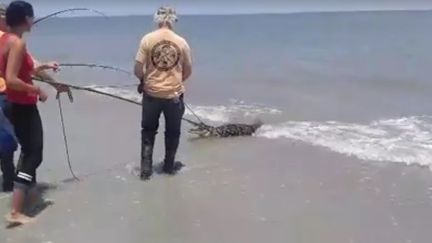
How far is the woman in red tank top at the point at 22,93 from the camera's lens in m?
5.55

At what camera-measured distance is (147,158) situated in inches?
283

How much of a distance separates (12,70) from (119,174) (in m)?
2.11

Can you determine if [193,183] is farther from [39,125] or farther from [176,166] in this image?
[39,125]

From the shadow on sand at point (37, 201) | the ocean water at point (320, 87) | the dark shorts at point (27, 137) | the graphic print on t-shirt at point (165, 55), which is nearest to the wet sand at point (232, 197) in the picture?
the shadow on sand at point (37, 201)

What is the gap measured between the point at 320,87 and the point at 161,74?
7.59m

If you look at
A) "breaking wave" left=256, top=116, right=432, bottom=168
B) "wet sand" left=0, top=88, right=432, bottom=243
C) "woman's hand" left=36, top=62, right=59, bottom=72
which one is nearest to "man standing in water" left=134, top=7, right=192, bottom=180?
"wet sand" left=0, top=88, right=432, bottom=243

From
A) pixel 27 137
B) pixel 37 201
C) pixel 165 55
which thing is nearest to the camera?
pixel 27 137

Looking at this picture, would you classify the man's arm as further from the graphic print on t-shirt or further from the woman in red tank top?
the woman in red tank top

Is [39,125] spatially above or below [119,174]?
above

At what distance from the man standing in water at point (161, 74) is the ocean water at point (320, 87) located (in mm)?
2091

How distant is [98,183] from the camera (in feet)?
23.2

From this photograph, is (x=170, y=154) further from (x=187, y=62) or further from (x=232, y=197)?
(x=232, y=197)

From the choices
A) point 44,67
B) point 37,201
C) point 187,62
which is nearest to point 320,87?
point 187,62

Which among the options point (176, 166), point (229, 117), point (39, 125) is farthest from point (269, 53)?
point (39, 125)
